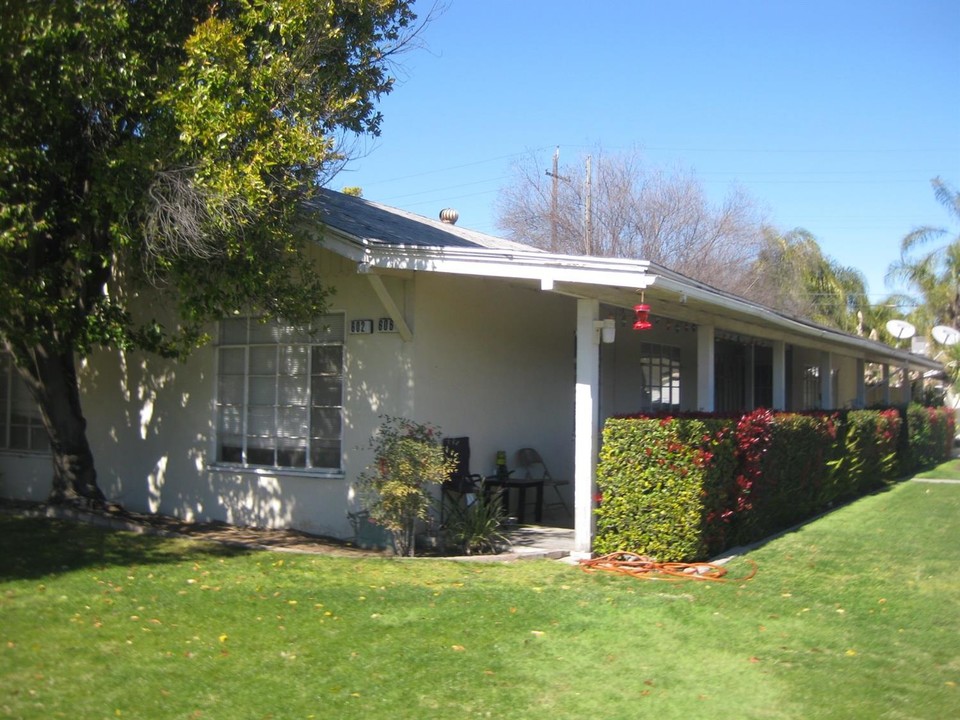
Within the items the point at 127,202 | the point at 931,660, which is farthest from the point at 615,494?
the point at 127,202

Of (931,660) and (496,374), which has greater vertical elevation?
(496,374)

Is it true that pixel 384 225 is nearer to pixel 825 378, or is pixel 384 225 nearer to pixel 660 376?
pixel 660 376

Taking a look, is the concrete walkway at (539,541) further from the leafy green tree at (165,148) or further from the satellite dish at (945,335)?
the satellite dish at (945,335)

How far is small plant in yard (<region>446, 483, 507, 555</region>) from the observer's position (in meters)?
9.45

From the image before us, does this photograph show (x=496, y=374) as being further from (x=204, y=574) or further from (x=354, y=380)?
(x=204, y=574)

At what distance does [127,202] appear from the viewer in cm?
862

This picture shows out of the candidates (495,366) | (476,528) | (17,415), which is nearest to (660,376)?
(495,366)

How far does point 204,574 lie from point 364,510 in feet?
6.40

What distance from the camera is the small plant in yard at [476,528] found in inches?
372

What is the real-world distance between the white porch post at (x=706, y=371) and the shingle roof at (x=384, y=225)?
2.62 meters

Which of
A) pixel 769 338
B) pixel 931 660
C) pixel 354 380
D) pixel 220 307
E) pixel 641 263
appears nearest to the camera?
pixel 931 660

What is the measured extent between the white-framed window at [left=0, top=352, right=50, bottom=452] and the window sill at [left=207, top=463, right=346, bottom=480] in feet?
11.7

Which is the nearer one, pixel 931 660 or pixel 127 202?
pixel 931 660

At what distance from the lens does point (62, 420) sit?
1092 cm
